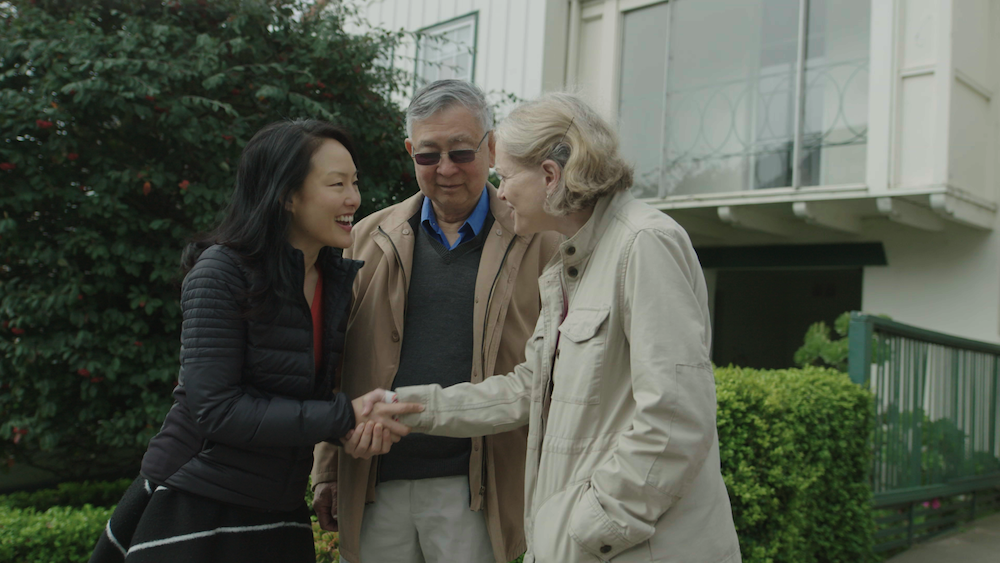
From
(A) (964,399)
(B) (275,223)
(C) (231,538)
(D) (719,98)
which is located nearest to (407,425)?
(C) (231,538)

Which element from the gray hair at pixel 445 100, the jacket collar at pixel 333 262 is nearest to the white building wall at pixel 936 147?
the gray hair at pixel 445 100

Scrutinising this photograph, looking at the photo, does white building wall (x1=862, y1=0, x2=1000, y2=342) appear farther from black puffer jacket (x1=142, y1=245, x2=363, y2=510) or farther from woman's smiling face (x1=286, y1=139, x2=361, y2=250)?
black puffer jacket (x1=142, y1=245, x2=363, y2=510)

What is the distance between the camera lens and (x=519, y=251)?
2.60m

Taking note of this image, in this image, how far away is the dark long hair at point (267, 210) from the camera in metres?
2.16

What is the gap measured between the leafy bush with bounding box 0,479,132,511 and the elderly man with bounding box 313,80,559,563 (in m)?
3.39

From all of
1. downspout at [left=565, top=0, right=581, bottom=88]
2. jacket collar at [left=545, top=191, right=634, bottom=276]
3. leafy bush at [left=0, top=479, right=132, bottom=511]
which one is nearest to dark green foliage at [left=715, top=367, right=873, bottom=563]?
jacket collar at [left=545, top=191, right=634, bottom=276]

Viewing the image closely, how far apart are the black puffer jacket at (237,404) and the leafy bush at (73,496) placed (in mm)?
3716

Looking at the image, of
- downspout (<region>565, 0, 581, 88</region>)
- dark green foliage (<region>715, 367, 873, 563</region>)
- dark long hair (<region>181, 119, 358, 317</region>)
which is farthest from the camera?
downspout (<region>565, 0, 581, 88</region>)

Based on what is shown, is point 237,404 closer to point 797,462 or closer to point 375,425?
point 375,425

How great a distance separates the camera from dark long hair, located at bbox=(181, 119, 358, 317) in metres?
2.16

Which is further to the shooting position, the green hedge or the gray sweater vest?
the green hedge

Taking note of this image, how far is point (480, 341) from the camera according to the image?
2510 millimetres

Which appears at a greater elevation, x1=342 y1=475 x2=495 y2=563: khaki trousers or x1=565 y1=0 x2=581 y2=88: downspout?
x1=565 y1=0 x2=581 y2=88: downspout

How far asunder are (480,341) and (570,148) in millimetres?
809
